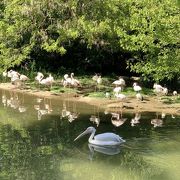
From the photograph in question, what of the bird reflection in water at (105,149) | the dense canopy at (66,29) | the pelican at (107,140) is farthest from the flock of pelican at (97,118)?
the dense canopy at (66,29)

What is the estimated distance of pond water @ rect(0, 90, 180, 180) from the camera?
35.3 ft

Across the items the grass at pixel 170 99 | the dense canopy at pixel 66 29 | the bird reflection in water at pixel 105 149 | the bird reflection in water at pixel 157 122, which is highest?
the dense canopy at pixel 66 29

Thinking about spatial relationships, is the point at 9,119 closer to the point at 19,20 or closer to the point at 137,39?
the point at 137,39

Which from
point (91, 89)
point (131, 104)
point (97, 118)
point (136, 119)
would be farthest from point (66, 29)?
point (136, 119)

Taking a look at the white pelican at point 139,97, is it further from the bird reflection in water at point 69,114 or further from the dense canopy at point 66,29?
the bird reflection in water at point 69,114

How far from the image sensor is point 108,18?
925 inches

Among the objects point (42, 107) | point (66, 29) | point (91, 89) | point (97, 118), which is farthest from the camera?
point (66, 29)

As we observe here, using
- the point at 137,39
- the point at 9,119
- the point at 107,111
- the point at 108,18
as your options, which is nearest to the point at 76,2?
the point at 108,18

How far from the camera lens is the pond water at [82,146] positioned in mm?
10762

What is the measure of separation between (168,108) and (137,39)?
321cm

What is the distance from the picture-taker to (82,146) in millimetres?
12789

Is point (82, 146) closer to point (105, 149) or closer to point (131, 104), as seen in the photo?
point (105, 149)

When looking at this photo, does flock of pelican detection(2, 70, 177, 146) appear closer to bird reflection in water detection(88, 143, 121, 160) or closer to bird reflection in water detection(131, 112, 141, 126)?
bird reflection in water detection(131, 112, 141, 126)

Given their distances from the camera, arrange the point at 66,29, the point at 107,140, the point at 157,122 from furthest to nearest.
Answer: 1. the point at 66,29
2. the point at 157,122
3. the point at 107,140
